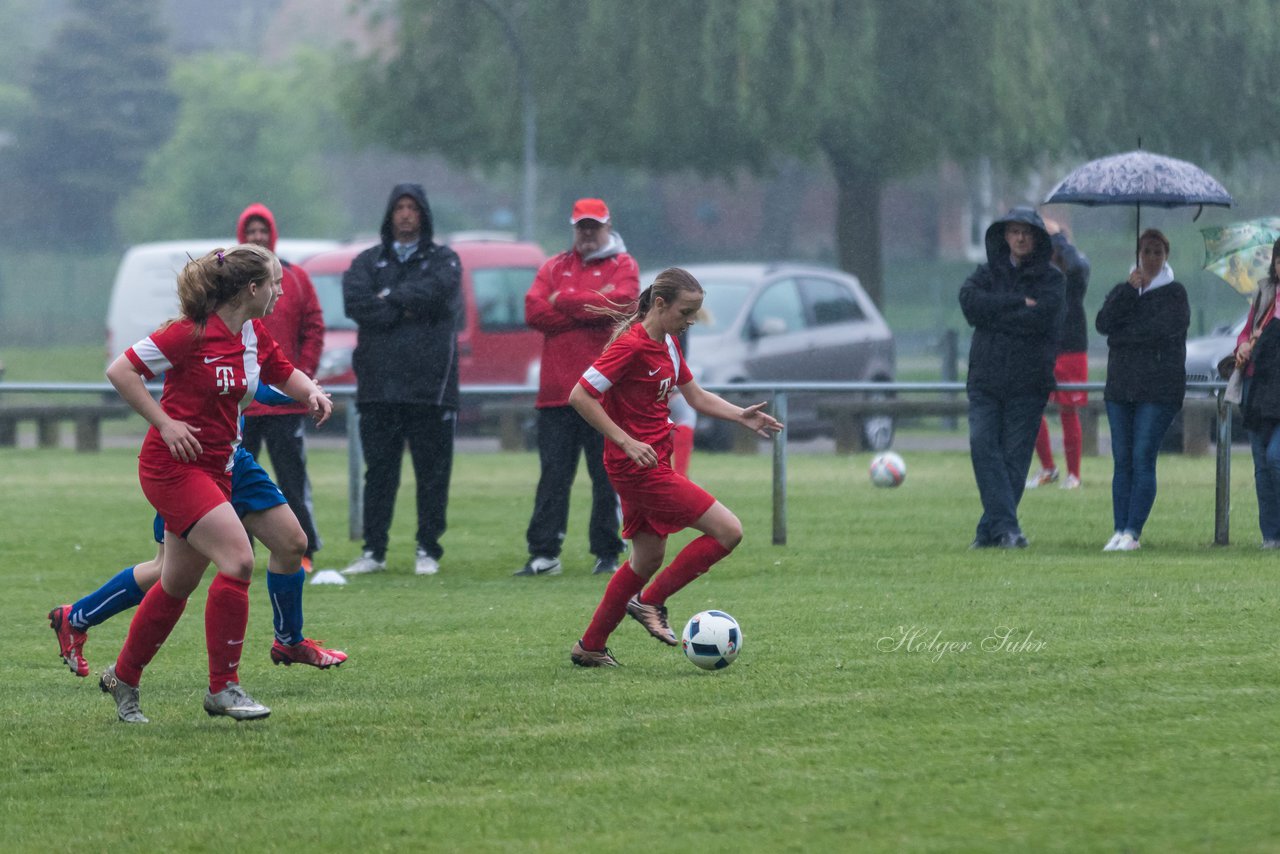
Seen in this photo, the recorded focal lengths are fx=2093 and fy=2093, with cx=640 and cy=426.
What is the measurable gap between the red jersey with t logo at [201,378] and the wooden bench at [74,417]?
15.3 meters

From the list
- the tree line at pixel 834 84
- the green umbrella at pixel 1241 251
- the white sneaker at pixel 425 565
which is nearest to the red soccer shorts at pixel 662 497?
the white sneaker at pixel 425 565

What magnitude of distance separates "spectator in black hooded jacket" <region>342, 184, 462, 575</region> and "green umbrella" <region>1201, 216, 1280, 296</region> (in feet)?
13.9

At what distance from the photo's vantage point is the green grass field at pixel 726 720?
538 cm

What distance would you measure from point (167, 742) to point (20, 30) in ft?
318

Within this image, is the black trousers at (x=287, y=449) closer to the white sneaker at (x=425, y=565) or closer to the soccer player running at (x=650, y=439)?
the white sneaker at (x=425, y=565)

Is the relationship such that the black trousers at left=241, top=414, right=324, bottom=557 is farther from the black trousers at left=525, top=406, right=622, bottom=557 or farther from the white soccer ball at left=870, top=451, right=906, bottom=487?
the white soccer ball at left=870, top=451, right=906, bottom=487

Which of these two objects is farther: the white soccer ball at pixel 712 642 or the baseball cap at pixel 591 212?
the baseball cap at pixel 591 212

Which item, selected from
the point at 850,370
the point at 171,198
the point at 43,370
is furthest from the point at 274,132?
the point at 850,370

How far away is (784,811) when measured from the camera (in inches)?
215

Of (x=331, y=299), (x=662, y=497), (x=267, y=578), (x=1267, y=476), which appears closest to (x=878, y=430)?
(x=1267, y=476)

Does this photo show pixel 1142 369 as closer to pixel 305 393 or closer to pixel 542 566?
pixel 542 566

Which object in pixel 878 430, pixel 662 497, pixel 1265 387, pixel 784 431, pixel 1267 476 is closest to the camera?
pixel 662 497

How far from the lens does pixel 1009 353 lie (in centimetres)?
1153

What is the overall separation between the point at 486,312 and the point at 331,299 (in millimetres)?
1728
